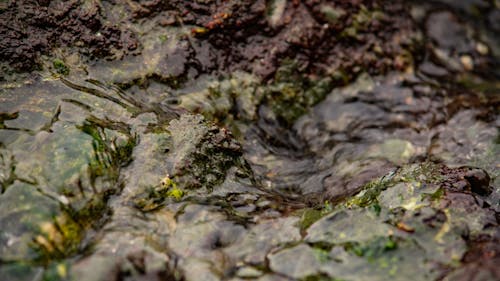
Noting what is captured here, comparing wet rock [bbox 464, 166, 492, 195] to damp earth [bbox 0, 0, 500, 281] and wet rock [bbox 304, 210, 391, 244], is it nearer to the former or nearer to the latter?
damp earth [bbox 0, 0, 500, 281]

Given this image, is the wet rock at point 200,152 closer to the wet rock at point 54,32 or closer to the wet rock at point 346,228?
the wet rock at point 346,228

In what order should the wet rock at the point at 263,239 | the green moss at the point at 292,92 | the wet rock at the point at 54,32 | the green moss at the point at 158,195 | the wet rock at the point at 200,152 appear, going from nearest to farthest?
1. the wet rock at the point at 263,239
2. the green moss at the point at 158,195
3. the wet rock at the point at 200,152
4. the wet rock at the point at 54,32
5. the green moss at the point at 292,92

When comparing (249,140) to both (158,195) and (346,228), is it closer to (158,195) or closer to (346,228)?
(158,195)

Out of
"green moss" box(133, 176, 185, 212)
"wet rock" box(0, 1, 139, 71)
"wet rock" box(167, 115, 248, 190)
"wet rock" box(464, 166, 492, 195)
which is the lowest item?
"green moss" box(133, 176, 185, 212)

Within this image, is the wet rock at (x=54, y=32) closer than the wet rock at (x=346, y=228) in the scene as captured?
No

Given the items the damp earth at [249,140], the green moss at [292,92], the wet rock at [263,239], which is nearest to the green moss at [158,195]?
the damp earth at [249,140]

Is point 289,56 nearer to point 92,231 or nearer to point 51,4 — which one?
point 51,4

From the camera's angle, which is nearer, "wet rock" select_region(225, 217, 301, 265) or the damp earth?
the damp earth

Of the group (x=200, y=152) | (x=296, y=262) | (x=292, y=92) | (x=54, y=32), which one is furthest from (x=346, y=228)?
(x=54, y=32)

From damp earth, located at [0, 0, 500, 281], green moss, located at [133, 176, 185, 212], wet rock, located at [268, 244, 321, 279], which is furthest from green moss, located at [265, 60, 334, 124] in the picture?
wet rock, located at [268, 244, 321, 279]
